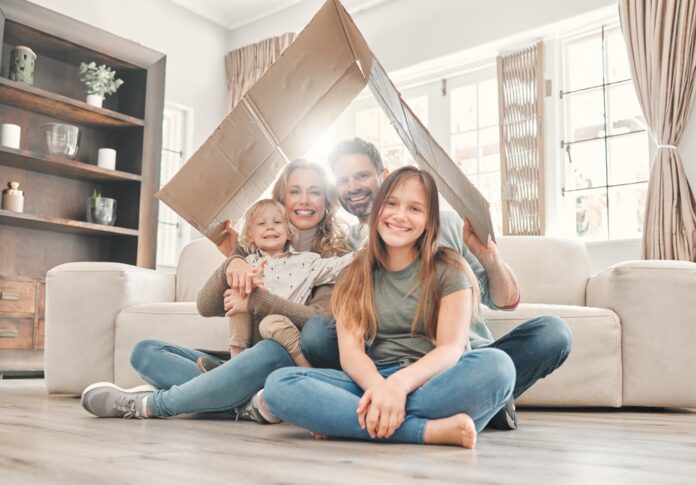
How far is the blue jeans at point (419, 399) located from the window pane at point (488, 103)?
327cm

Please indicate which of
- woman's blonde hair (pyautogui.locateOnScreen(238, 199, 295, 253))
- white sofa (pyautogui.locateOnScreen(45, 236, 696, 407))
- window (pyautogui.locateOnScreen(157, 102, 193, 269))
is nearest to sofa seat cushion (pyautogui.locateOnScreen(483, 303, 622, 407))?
white sofa (pyautogui.locateOnScreen(45, 236, 696, 407))

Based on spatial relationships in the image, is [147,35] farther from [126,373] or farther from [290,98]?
[290,98]

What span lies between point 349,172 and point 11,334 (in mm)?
2650

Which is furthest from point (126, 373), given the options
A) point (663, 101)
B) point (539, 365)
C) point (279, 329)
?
point (663, 101)

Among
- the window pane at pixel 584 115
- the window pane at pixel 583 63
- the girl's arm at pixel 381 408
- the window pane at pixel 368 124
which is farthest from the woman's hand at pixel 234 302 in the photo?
the window pane at pixel 368 124

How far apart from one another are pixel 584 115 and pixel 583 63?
12.4 inches

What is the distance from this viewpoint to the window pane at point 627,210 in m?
3.75

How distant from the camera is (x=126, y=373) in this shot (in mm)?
2531

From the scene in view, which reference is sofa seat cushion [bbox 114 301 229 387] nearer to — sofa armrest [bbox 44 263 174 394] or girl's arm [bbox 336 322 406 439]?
sofa armrest [bbox 44 263 174 394]

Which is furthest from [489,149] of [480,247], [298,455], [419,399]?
[298,455]

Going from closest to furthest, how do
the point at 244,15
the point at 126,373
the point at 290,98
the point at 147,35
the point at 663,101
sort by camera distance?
the point at 290,98
the point at 126,373
the point at 663,101
the point at 147,35
the point at 244,15

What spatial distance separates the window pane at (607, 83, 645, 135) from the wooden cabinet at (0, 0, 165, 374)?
9.31 feet

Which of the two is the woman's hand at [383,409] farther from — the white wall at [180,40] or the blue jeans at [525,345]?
the white wall at [180,40]

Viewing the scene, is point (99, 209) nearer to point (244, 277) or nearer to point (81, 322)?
point (81, 322)
